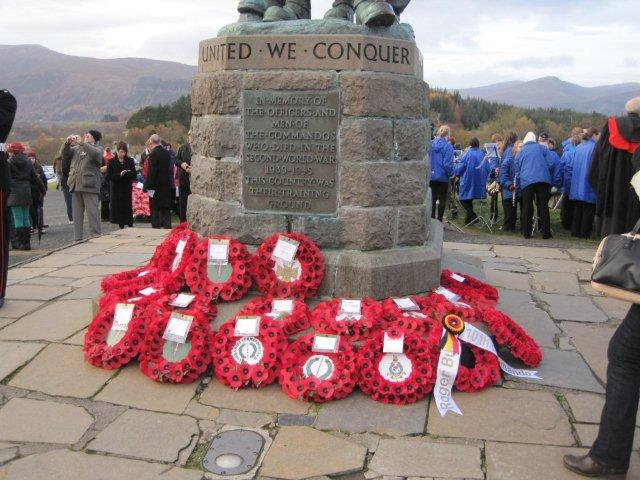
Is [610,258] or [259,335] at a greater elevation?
[610,258]

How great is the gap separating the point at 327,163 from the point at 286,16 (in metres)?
1.20

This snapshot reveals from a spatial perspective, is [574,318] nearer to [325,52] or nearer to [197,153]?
[325,52]

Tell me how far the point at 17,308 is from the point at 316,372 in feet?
9.97

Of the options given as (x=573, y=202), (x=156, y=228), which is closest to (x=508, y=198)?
(x=573, y=202)

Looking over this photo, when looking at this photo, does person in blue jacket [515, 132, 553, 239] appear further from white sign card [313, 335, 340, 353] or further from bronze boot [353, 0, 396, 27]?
white sign card [313, 335, 340, 353]

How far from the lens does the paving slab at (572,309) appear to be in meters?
5.16

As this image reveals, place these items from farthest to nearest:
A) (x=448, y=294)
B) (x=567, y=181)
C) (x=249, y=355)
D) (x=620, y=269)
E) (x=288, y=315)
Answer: (x=567, y=181) < (x=448, y=294) < (x=288, y=315) < (x=249, y=355) < (x=620, y=269)

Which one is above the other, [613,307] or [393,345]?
[393,345]

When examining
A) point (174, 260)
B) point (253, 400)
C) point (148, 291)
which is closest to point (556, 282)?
point (174, 260)

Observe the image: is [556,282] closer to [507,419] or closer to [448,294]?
[448,294]

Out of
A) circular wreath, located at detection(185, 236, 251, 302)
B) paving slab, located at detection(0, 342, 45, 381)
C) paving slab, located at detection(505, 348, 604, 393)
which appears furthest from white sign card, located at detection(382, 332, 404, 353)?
paving slab, located at detection(0, 342, 45, 381)

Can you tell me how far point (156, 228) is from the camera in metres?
10.4

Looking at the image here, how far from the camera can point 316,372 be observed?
3695mm

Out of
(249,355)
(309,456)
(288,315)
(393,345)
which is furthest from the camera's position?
(288,315)
